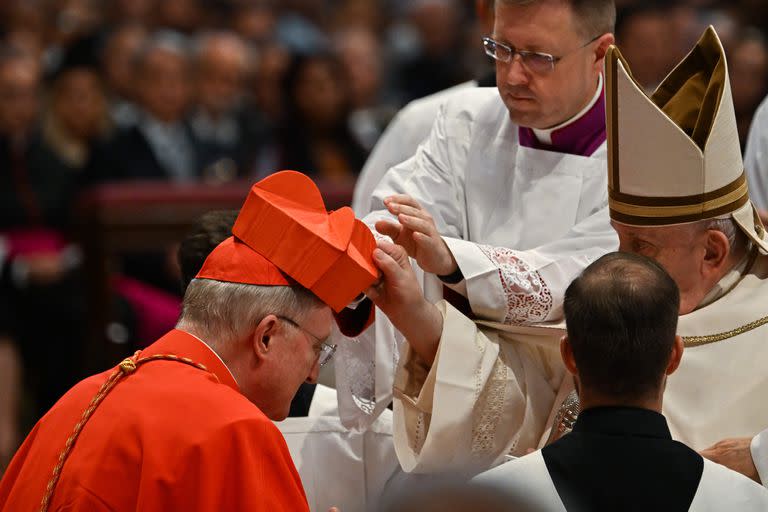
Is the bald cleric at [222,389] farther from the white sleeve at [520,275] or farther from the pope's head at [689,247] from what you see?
the pope's head at [689,247]

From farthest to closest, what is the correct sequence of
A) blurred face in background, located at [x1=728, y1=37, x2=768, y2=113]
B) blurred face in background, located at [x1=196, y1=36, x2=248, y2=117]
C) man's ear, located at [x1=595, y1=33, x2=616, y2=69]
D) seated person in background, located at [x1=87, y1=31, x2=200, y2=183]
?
blurred face in background, located at [x1=196, y1=36, x2=248, y2=117]
seated person in background, located at [x1=87, y1=31, x2=200, y2=183]
blurred face in background, located at [x1=728, y1=37, x2=768, y2=113]
man's ear, located at [x1=595, y1=33, x2=616, y2=69]

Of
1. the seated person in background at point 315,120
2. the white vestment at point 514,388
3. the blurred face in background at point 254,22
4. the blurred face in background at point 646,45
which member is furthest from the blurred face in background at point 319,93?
the white vestment at point 514,388

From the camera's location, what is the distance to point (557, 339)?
11.2ft

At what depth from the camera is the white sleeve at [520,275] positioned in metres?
3.27

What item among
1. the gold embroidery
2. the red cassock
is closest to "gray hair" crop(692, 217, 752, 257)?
the gold embroidery

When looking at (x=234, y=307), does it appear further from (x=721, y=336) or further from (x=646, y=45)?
(x=646, y=45)

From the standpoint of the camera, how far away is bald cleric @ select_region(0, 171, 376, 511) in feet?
8.62

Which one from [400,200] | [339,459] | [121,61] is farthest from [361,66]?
[400,200]

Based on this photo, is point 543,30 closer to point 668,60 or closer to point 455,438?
point 455,438

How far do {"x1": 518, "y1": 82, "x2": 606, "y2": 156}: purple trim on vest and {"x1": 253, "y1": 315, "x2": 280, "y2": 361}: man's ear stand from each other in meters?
1.08

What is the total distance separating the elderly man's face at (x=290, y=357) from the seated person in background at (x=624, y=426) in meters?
0.55

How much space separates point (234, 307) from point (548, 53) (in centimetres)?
111

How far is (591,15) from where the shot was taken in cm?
347

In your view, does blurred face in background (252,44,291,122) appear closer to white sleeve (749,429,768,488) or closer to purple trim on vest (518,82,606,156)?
purple trim on vest (518,82,606,156)
